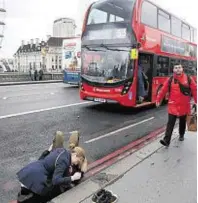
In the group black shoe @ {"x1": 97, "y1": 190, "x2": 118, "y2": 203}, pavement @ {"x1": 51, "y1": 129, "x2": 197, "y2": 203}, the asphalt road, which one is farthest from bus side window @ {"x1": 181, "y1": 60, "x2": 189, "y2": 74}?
black shoe @ {"x1": 97, "y1": 190, "x2": 118, "y2": 203}

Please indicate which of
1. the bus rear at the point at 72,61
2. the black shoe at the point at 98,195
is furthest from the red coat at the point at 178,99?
the bus rear at the point at 72,61

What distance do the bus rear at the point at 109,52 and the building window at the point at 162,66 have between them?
197 cm

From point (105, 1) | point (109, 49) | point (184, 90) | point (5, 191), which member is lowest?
point (5, 191)

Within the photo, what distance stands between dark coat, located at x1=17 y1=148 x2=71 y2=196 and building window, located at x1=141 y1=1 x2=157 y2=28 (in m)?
7.94

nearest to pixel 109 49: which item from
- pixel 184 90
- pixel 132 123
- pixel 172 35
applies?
pixel 132 123

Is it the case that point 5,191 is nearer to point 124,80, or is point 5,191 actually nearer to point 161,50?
point 124,80

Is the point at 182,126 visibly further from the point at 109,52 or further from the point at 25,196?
the point at 109,52

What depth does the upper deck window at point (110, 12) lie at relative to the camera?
10.8 m

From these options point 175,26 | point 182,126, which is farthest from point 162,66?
point 182,126

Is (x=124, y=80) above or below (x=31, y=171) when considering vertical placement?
above

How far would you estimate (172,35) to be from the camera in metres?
13.5

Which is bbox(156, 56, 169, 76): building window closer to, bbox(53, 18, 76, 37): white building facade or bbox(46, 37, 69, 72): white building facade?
bbox(46, 37, 69, 72): white building facade

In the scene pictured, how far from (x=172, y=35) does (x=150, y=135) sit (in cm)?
681

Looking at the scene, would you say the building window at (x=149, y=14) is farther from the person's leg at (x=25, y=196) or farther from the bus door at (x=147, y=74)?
the person's leg at (x=25, y=196)
